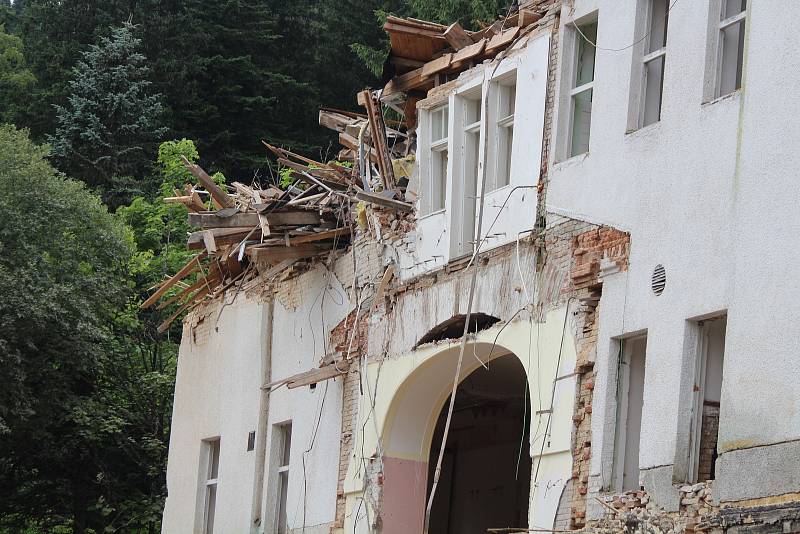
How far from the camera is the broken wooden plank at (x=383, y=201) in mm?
18344

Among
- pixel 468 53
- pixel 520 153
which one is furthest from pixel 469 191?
pixel 468 53

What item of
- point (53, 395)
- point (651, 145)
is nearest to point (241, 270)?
point (651, 145)

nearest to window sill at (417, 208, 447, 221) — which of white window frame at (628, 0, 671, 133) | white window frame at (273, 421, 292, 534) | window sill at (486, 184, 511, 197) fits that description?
window sill at (486, 184, 511, 197)

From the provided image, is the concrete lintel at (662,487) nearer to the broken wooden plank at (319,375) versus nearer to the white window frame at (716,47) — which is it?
the white window frame at (716,47)

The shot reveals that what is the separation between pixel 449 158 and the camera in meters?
17.8

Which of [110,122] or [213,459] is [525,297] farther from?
[110,122]

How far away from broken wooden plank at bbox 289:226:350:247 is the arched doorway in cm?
322

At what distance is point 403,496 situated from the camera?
18.3 m

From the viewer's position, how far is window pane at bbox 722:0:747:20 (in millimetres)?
13852

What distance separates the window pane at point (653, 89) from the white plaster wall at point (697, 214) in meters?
0.23

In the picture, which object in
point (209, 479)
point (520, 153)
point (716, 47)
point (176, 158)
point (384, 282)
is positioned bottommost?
point (209, 479)

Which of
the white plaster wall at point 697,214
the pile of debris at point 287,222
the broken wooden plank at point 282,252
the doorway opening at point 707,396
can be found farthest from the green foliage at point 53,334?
the doorway opening at point 707,396

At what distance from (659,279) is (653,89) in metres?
2.14

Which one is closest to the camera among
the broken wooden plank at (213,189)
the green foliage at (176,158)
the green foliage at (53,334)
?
the broken wooden plank at (213,189)
